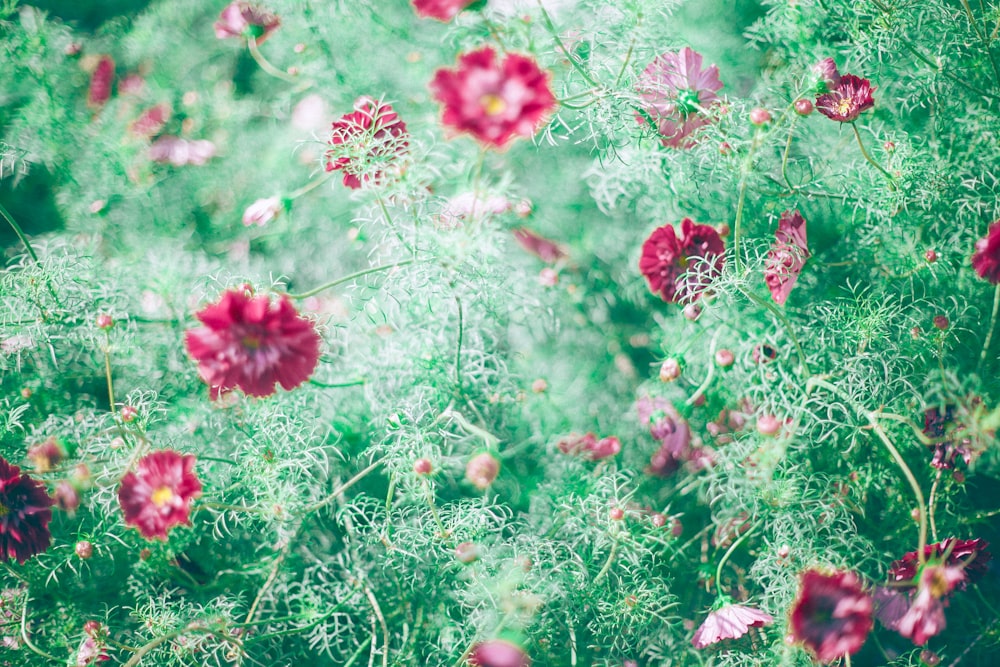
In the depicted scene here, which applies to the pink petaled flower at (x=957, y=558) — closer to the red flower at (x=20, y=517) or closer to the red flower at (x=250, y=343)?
the red flower at (x=250, y=343)

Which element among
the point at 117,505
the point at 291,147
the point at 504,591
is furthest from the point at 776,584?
the point at 291,147

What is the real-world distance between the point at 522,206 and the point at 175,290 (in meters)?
0.75

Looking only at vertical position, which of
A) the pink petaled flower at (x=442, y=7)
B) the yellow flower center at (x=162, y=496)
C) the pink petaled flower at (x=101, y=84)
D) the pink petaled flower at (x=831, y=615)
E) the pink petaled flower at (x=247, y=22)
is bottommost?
the pink petaled flower at (x=831, y=615)

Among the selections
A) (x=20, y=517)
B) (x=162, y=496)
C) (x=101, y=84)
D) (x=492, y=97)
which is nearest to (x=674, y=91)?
(x=492, y=97)

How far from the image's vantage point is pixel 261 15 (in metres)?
1.38

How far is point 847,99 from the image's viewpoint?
0.97 m

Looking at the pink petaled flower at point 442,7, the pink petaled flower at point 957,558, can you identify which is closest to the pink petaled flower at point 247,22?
the pink petaled flower at point 442,7

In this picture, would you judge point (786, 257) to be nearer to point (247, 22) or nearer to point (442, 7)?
point (442, 7)

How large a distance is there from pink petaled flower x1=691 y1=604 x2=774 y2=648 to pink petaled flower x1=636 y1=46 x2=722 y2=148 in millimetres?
789

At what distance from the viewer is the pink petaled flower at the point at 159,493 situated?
858 millimetres

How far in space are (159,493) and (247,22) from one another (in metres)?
1.01

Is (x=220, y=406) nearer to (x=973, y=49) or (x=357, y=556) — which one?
(x=357, y=556)

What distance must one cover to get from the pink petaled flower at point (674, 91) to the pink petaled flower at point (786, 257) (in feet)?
0.74

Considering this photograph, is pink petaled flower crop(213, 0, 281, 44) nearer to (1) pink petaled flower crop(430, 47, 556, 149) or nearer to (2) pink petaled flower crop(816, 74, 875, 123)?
(1) pink petaled flower crop(430, 47, 556, 149)
